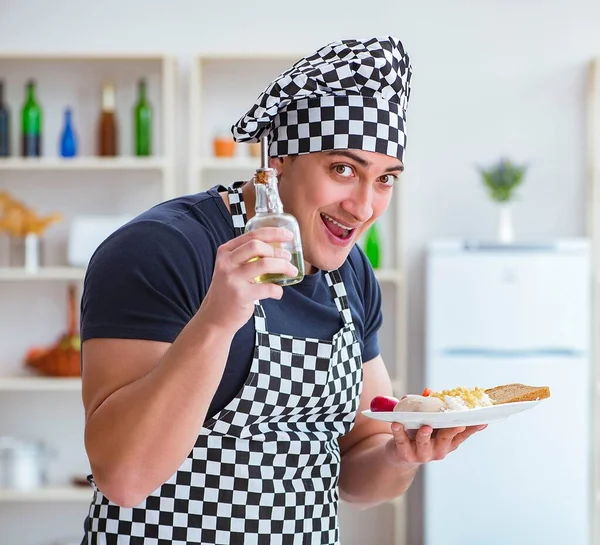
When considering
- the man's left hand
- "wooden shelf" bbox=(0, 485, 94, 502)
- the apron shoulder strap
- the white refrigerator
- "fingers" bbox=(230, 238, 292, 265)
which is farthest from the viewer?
"wooden shelf" bbox=(0, 485, 94, 502)

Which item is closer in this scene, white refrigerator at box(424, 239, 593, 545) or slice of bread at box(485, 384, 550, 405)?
slice of bread at box(485, 384, 550, 405)

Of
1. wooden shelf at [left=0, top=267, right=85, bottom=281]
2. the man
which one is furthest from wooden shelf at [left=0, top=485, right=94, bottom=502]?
the man

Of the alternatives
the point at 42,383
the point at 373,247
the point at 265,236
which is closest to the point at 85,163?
the point at 42,383

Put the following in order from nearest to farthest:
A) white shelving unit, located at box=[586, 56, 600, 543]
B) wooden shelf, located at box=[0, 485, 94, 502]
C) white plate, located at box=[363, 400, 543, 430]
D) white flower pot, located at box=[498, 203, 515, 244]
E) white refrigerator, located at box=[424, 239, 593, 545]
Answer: white plate, located at box=[363, 400, 543, 430], white refrigerator, located at box=[424, 239, 593, 545], wooden shelf, located at box=[0, 485, 94, 502], white flower pot, located at box=[498, 203, 515, 244], white shelving unit, located at box=[586, 56, 600, 543]

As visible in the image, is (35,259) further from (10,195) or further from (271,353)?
(271,353)

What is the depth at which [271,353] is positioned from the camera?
1.51m

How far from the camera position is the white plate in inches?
56.6

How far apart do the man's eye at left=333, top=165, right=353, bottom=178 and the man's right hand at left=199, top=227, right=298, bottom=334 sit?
364 mm

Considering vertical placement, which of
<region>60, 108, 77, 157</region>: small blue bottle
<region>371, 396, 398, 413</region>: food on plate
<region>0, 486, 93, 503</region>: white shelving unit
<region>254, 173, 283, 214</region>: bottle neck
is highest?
<region>60, 108, 77, 157</region>: small blue bottle

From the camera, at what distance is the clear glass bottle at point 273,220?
1138 mm

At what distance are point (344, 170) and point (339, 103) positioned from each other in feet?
0.37

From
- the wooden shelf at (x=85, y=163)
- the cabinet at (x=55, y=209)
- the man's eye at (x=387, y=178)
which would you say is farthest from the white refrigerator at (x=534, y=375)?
the man's eye at (x=387, y=178)

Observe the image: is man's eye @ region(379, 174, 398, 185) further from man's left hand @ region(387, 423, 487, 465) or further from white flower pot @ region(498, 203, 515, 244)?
white flower pot @ region(498, 203, 515, 244)

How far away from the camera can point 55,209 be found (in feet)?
15.4
